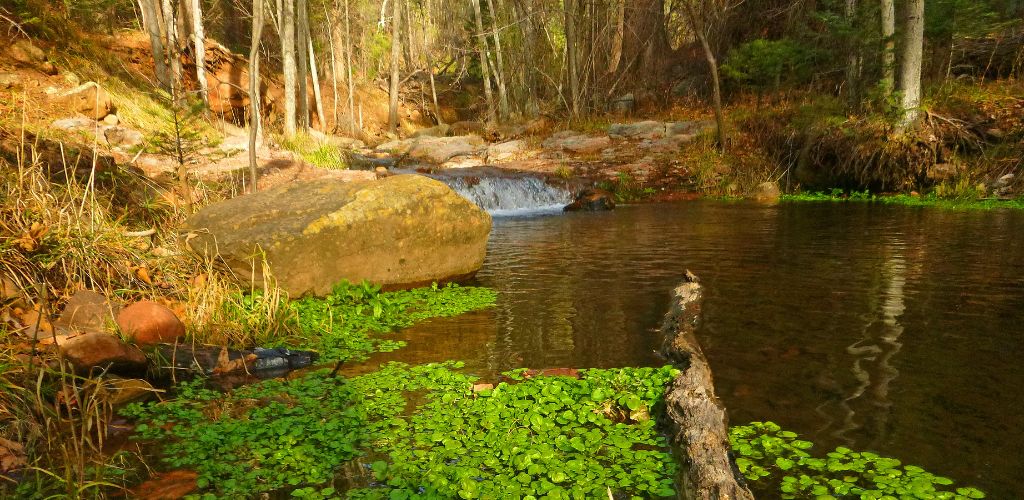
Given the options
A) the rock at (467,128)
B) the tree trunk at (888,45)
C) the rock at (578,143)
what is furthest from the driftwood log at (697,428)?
the rock at (467,128)

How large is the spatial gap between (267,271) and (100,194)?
3026mm

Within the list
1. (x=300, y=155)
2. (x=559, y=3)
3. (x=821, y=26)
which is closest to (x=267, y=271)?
(x=300, y=155)

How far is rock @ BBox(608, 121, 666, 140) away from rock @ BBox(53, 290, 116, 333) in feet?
69.1

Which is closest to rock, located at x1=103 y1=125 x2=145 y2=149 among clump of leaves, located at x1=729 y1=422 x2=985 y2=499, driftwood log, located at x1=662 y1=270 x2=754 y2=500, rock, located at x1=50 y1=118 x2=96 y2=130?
rock, located at x1=50 y1=118 x2=96 y2=130

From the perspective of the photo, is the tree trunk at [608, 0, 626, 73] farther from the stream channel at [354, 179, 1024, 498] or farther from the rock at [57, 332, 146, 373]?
the rock at [57, 332, 146, 373]

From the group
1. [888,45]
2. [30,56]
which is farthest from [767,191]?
[30,56]

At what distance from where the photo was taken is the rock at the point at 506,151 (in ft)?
76.7

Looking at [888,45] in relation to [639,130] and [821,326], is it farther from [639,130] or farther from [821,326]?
[821,326]

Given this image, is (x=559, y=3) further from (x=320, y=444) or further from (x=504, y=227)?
(x=320, y=444)

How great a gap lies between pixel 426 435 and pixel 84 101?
1339 cm

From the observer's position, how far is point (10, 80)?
12.1m

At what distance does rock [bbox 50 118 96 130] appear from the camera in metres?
11.3

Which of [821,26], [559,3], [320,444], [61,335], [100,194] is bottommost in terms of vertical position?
[320,444]

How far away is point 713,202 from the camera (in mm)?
18359
